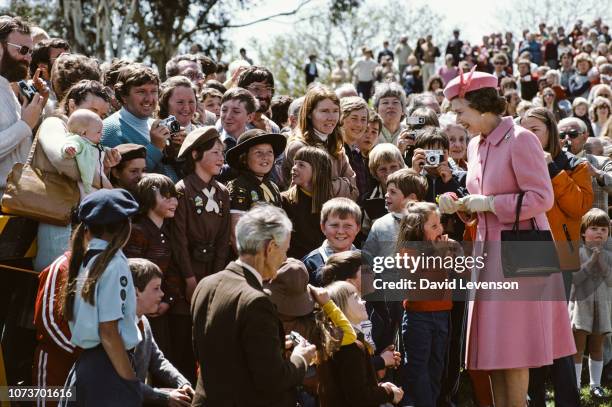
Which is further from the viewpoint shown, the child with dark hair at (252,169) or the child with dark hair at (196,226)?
the child with dark hair at (252,169)

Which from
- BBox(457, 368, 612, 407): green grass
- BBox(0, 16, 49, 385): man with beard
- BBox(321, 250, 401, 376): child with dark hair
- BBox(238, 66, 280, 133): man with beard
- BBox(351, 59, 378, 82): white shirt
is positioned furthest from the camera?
BBox(351, 59, 378, 82): white shirt

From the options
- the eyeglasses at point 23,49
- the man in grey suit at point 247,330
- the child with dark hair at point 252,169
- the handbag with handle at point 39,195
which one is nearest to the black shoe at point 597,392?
the child with dark hair at point 252,169

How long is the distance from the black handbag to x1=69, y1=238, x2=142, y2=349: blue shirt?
2172 millimetres

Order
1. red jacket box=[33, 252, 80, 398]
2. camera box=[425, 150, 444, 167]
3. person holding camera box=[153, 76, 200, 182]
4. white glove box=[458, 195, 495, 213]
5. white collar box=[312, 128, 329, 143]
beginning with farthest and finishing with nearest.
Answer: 1. white collar box=[312, 128, 329, 143]
2. camera box=[425, 150, 444, 167]
3. person holding camera box=[153, 76, 200, 182]
4. white glove box=[458, 195, 495, 213]
5. red jacket box=[33, 252, 80, 398]

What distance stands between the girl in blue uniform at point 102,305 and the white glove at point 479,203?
6.68ft

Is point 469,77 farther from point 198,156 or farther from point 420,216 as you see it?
point 198,156

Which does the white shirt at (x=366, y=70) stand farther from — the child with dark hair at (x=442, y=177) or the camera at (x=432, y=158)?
the camera at (x=432, y=158)

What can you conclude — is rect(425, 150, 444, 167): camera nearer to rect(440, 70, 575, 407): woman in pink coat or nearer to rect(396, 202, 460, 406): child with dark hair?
rect(396, 202, 460, 406): child with dark hair

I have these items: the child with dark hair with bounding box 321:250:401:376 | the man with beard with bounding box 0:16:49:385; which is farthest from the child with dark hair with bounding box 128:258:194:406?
the child with dark hair with bounding box 321:250:401:376

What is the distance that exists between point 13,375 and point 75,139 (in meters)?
1.46

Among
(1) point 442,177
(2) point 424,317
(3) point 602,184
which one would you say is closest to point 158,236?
(2) point 424,317

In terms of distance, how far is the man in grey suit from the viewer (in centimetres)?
420

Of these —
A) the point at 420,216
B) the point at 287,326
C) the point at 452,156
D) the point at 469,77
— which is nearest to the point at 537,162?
the point at 469,77

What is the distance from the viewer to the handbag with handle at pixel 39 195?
564 cm
